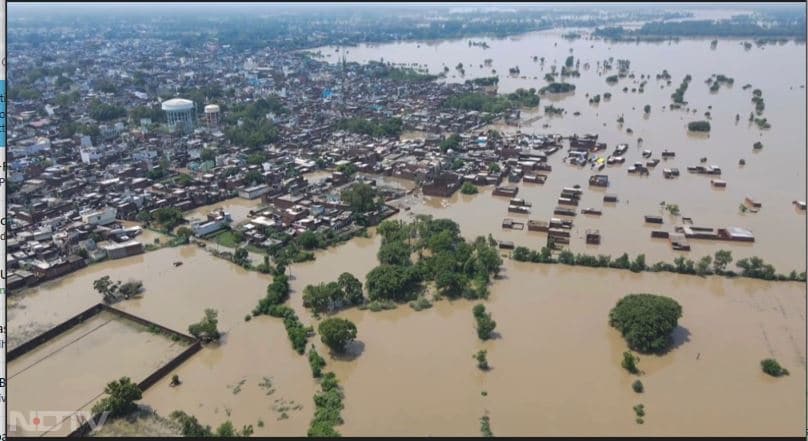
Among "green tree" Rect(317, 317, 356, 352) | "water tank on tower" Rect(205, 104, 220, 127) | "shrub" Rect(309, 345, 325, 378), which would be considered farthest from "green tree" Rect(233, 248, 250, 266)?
"water tank on tower" Rect(205, 104, 220, 127)

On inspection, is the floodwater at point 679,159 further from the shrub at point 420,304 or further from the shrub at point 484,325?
the shrub at point 484,325

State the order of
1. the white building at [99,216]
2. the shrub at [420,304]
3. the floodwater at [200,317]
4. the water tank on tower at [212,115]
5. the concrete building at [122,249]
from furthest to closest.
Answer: the water tank on tower at [212,115]
the white building at [99,216]
the concrete building at [122,249]
the shrub at [420,304]
the floodwater at [200,317]

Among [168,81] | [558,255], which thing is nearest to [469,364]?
[558,255]

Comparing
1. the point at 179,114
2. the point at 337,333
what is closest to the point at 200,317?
the point at 337,333

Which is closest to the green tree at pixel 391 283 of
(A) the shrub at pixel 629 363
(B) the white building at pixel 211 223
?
(A) the shrub at pixel 629 363

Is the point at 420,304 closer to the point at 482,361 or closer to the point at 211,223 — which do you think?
the point at 482,361

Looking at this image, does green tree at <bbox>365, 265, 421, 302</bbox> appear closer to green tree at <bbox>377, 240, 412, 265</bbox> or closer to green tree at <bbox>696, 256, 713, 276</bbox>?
green tree at <bbox>377, 240, 412, 265</bbox>

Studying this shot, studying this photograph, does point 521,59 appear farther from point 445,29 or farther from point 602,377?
point 602,377
